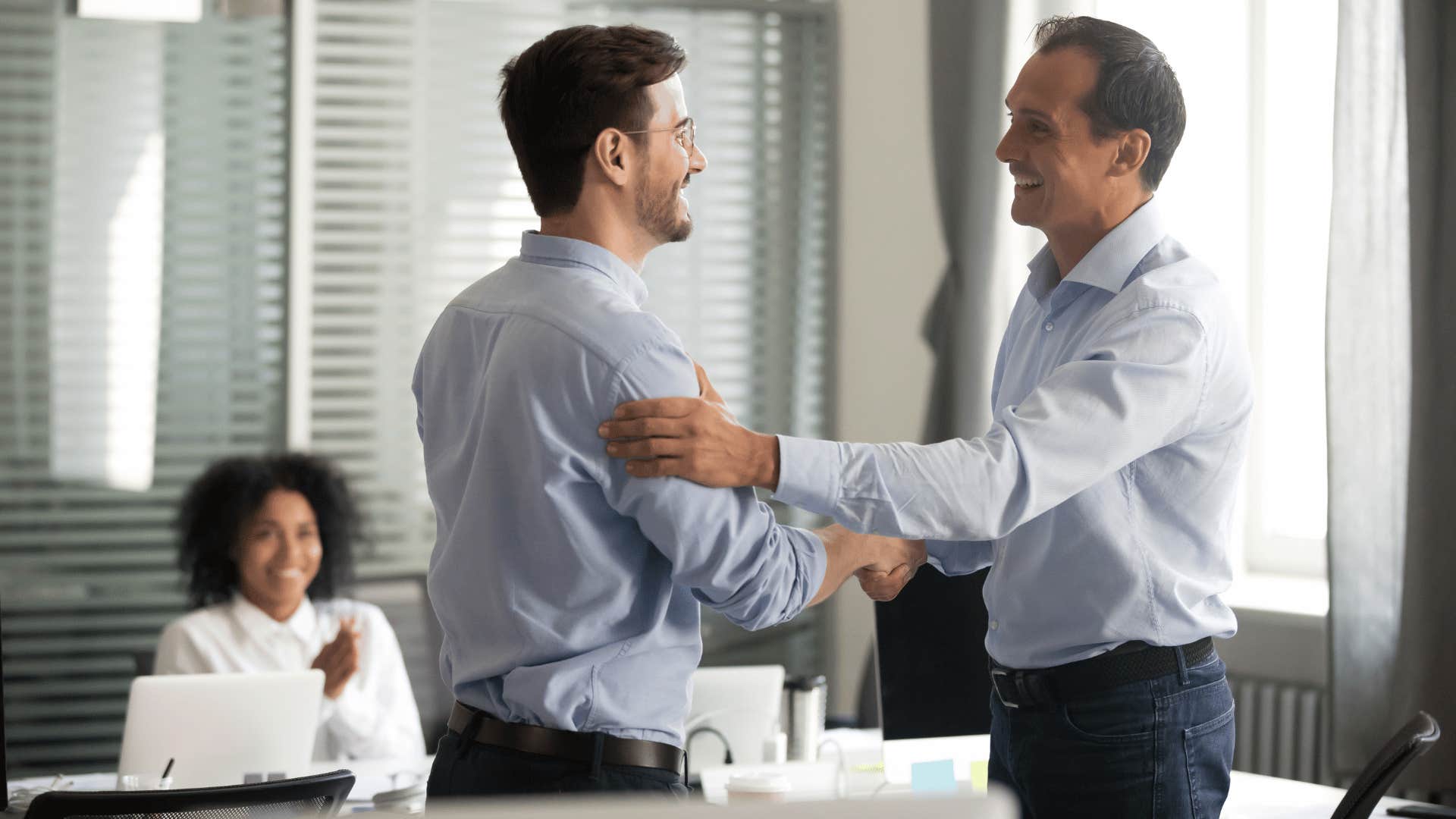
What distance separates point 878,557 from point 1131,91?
728 mm

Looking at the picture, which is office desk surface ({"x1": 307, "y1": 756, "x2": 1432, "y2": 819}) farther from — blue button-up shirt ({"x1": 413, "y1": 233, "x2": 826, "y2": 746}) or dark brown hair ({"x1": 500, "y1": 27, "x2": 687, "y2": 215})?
dark brown hair ({"x1": 500, "y1": 27, "x2": 687, "y2": 215})

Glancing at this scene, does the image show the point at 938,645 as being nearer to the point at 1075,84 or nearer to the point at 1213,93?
the point at 1075,84

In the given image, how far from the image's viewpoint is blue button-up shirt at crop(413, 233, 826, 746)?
153cm

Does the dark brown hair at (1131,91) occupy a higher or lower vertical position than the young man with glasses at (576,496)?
higher

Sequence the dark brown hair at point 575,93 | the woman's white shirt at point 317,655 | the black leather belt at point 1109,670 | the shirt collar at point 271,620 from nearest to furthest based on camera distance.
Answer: the dark brown hair at point 575,93 < the black leather belt at point 1109,670 < the woman's white shirt at point 317,655 < the shirt collar at point 271,620

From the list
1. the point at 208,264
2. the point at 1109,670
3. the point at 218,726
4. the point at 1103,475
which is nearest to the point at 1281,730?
the point at 1109,670

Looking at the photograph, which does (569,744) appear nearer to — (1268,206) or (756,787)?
(756,787)

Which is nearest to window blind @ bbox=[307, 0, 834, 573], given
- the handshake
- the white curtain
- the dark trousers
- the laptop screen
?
the white curtain

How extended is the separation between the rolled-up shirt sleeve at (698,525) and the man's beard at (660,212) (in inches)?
7.5

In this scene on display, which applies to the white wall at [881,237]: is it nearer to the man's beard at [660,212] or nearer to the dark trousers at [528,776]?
the man's beard at [660,212]

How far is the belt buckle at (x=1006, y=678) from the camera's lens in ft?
6.00

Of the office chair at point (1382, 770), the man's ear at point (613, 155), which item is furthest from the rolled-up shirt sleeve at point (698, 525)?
the office chair at point (1382, 770)

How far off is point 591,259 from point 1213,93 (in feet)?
10.6

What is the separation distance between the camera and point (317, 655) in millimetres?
3258
